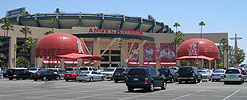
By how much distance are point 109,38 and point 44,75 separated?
41316 mm

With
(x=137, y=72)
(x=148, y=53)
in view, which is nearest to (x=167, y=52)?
(x=148, y=53)

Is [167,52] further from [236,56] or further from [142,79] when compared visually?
[142,79]

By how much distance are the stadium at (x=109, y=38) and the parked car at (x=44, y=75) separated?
29950 mm

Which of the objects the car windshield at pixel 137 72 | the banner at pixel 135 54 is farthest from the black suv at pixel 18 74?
the banner at pixel 135 54

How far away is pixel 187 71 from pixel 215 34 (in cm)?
6525

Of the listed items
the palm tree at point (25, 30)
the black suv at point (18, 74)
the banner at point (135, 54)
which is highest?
the palm tree at point (25, 30)

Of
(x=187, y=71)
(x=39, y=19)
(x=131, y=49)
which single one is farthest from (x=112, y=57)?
(x=187, y=71)

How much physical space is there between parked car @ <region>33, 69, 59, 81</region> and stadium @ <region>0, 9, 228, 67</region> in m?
30.0

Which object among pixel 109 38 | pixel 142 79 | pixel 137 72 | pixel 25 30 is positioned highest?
pixel 25 30

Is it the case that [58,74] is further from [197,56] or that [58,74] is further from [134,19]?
[134,19]

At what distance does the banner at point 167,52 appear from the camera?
93250 mm

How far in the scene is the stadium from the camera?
81.8 m

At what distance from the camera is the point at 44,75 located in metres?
40.5

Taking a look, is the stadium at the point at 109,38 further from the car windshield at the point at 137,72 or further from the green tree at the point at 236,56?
the car windshield at the point at 137,72
